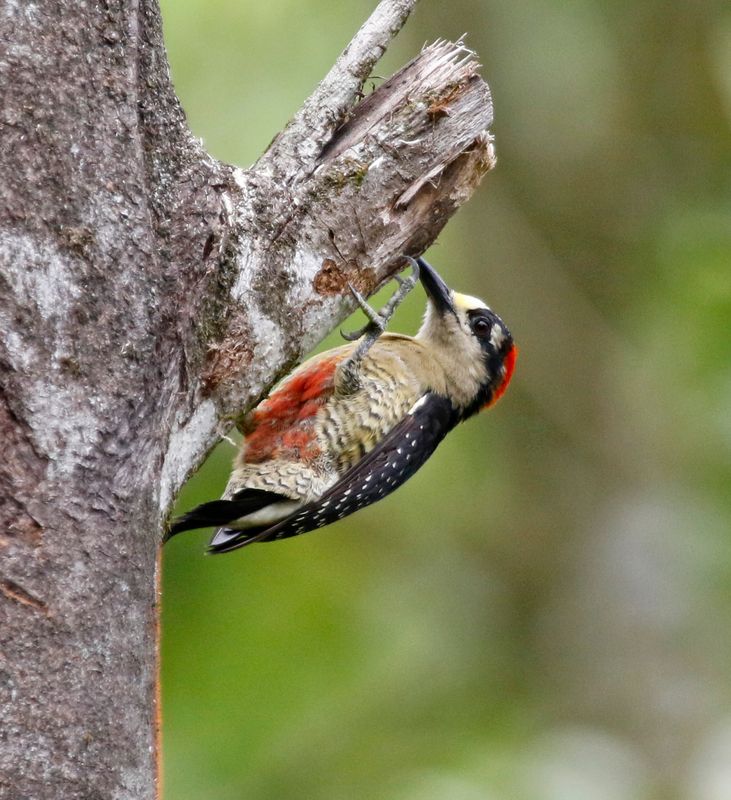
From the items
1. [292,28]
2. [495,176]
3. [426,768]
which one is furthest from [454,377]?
[292,28]

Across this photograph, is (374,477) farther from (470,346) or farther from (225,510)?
(470,346)

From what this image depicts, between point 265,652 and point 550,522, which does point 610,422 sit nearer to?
point 550,522

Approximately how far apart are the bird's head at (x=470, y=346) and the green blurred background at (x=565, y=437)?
1.52 metres

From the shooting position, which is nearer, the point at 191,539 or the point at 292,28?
the point at 191,539

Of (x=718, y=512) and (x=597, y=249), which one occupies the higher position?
(x=597, y=249)

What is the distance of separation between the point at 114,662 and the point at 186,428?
837mm

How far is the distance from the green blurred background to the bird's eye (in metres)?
1.54

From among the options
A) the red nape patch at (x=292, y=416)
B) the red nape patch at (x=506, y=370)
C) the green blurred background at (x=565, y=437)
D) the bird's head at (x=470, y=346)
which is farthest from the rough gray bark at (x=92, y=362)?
the green blurred background at (x=565, y=437)

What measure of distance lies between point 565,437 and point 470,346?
8.98 feet

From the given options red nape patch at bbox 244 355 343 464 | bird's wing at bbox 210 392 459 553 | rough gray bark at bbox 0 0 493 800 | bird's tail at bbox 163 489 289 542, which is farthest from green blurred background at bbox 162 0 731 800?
rough gray bark at bbox 0 0 493 800

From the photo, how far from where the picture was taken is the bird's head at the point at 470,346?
16.4 ft

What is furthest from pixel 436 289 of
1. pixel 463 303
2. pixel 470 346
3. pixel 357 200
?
Result: pixel 357 200

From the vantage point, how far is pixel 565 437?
24.8 ft

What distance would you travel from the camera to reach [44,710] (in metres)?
2.13
